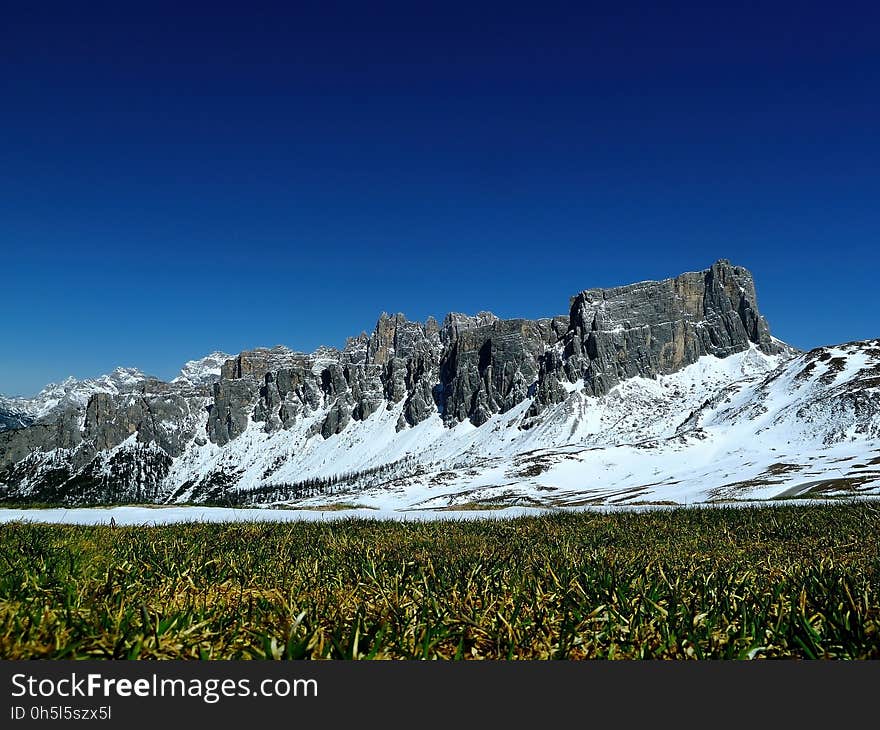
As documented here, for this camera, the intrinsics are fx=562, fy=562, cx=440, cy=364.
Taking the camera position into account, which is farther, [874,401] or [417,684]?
[874,401]

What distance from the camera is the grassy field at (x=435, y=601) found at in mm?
4316

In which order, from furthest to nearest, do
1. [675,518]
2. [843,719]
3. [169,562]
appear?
1. [675,518]
2. [169,562]
3. [843,719]

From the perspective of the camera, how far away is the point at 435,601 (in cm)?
548

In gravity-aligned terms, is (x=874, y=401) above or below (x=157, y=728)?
above

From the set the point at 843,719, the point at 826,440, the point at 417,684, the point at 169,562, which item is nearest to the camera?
the point at 843,719

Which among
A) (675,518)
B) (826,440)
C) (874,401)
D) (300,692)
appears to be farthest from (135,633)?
(874,401)

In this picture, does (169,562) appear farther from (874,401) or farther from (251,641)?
(874,401)

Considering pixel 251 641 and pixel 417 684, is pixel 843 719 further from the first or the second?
pixel 251 641

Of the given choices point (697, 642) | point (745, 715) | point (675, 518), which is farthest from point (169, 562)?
point (675, 518)

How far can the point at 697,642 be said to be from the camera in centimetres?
430

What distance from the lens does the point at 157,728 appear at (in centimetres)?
294

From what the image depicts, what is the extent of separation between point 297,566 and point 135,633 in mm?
3579

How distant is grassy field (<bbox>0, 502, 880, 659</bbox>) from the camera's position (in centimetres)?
432

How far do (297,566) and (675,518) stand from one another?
39.9 ft
